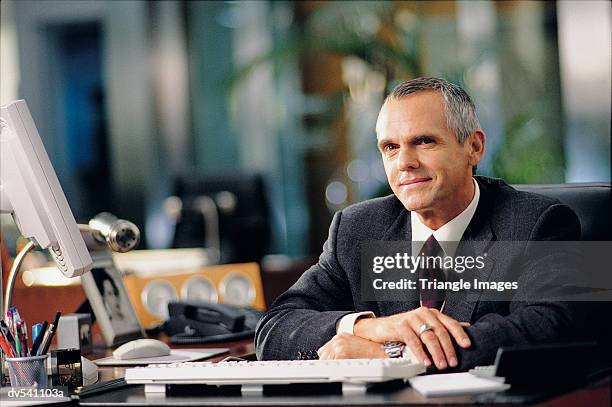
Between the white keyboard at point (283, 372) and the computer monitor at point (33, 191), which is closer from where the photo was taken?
the white keyboard at point (283, 372)

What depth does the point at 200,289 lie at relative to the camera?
3.07 m

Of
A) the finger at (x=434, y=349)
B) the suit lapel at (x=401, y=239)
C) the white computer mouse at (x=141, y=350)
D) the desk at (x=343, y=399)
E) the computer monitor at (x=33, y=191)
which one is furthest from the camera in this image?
the white computer mouse at (x=141, y=350)

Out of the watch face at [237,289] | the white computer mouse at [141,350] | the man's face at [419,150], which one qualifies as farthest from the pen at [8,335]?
the watch face at [237,289]

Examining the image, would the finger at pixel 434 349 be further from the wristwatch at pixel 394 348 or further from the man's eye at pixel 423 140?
the man's eye at pixel 423 140

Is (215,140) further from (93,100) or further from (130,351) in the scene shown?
(130,351)

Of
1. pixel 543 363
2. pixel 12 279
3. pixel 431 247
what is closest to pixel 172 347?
pixel 12 279

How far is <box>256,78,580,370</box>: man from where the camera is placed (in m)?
1.73

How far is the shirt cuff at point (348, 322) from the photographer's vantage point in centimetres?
184

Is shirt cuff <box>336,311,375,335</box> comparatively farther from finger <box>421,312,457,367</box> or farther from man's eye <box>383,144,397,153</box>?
man's eye <box>383,144,397,153</box>

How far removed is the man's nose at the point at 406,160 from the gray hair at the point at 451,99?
0.10 m

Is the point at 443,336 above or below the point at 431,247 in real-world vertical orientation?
below

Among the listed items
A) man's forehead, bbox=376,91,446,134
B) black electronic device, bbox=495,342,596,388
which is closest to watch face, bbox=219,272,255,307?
man's forehead, bbox=376,91,446,134

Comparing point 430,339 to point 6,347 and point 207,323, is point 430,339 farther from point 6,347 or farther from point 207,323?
point 207,323

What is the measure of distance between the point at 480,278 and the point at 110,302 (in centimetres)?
97
